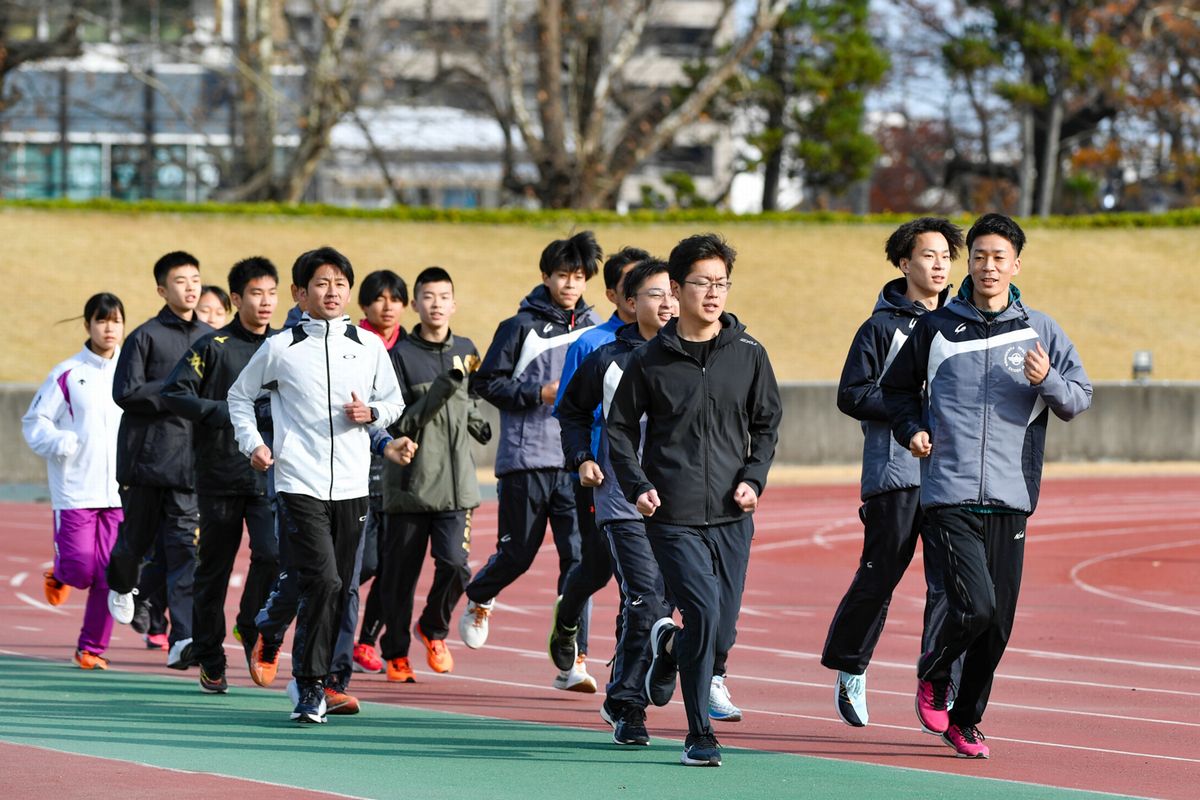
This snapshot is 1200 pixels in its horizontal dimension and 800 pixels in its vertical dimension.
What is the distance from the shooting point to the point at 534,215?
43.4 m

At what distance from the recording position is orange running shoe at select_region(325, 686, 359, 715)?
9.09m

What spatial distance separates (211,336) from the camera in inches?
399

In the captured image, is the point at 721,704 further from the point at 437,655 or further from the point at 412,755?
the point at 437,655

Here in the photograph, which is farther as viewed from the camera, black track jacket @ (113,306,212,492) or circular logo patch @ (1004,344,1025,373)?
black track jacket @ (113,306,212,492)

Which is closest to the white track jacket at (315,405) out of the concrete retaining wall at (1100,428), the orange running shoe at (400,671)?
the orange running shoe at (400,671)

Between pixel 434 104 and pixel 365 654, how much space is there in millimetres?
38958

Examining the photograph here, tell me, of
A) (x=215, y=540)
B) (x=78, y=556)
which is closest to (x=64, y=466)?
(x=78, y=556)

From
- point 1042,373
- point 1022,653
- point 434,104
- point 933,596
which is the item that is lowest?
point 1022,653

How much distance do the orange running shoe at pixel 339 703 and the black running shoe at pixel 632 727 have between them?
141cm

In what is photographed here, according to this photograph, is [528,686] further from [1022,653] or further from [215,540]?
[1022,653]

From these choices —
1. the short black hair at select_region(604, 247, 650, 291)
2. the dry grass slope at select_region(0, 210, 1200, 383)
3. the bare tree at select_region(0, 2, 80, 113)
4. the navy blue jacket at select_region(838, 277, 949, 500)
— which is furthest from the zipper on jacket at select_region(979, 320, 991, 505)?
the bare tree at select_region(0, 2, 80, 113)

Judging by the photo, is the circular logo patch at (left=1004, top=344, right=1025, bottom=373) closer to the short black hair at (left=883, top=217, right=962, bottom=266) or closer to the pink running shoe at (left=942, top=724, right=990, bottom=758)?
the short black hair at (left=883, top=217, right=962, bottom=266)

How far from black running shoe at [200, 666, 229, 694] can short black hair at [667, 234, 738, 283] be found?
3366 mm

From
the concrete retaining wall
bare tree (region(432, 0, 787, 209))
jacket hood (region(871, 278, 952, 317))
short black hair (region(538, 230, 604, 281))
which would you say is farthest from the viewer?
bare tree (region(432, 0, 787, 209))
